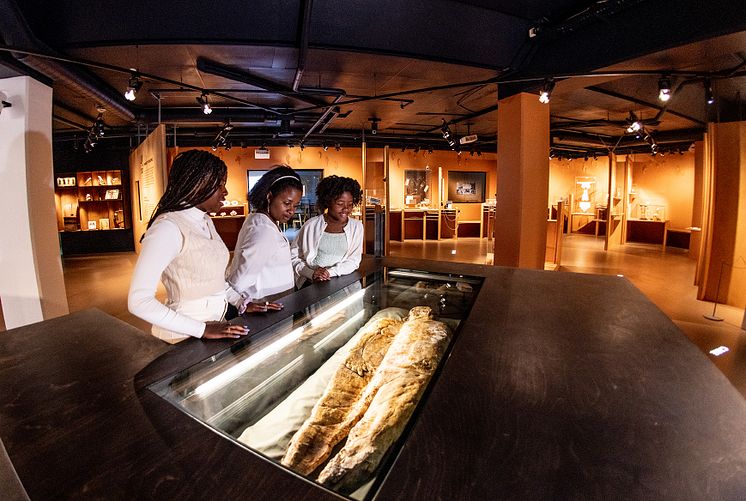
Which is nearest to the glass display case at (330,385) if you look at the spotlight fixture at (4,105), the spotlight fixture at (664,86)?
the spotlight fixture at (664,86)

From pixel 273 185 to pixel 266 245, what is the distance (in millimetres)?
406

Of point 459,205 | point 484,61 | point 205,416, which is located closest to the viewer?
point 205,416

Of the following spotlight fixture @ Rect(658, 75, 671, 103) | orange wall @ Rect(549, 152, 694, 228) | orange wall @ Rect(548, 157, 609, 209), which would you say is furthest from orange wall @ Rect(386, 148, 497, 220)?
spotlight fixture @ Rect(658, 75, 671, 103)

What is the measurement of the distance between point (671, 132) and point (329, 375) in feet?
39.6

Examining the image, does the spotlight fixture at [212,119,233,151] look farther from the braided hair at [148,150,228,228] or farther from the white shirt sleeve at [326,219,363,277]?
the braided hair at [148,150,228,228]

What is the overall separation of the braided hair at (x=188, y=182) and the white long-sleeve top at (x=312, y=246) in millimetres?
1131

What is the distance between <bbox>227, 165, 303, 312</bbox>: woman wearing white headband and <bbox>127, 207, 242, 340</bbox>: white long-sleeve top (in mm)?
361

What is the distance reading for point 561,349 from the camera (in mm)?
1236

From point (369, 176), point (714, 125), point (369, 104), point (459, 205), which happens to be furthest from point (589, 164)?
point (369, 104)

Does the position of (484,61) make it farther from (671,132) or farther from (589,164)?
(589,164)

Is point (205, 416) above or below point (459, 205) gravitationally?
below

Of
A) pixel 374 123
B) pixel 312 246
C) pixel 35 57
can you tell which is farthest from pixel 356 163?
pixel 312 246

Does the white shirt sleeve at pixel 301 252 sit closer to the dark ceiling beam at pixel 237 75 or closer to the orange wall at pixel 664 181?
the dark ceiling beam at pixel 237 75

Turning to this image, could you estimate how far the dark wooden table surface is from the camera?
0.63 meters
